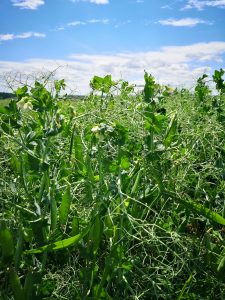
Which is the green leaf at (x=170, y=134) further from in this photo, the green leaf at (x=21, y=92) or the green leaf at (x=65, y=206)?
the green leaf at (x=21, y=92)

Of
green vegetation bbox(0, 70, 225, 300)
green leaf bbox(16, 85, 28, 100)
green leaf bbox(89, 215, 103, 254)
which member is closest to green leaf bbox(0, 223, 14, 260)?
green vegetation bbox(0, 70, 225, 300)

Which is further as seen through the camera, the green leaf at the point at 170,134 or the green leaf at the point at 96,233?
the green leaf at the point at 170,134

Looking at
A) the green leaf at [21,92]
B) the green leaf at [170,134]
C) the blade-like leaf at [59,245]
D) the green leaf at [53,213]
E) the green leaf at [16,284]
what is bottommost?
the green leaf at [16,284]

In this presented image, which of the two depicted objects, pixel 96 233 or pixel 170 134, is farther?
pixel 170 134

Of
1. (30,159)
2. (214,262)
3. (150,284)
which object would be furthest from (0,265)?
(214,262)

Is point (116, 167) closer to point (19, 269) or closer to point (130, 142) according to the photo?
point (130, 142)

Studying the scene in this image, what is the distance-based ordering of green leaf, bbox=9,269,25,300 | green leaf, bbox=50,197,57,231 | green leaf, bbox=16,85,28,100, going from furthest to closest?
green leaf, bbox=16,85,28,100, green leaf, bbox=50,197,57,231, green leaf, bbox=9,269,25,300

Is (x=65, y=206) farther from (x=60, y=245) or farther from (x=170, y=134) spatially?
(x=170, y=134)

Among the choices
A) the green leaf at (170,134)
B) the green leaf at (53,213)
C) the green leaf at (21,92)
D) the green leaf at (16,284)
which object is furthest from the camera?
the green leaf at (21,92)

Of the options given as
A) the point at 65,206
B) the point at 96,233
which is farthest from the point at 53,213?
the point at 96,233

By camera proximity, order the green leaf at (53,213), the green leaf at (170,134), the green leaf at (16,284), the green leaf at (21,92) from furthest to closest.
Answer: the green leaf at (21,92), the green leaf at (170,134), the green leaf at (53,213), the green leaf at (16,284)

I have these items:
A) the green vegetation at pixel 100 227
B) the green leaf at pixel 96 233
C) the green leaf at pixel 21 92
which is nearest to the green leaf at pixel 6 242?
the green vegetation at pixel 100 227

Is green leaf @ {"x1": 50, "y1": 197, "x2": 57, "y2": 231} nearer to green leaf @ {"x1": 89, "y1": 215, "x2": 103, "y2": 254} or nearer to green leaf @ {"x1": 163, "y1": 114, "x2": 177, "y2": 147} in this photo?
green leaf @ {"x1": 89, "y1": 215, "x2": 103, "y2": 254}

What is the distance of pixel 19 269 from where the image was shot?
5.29 feet
